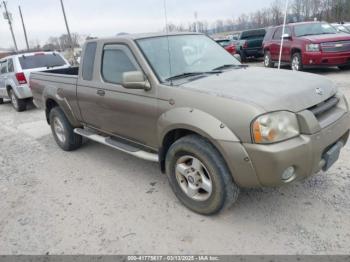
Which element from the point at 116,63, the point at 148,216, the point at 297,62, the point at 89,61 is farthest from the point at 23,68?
the point at 297,62

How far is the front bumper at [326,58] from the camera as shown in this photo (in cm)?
1007

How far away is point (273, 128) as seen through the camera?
265 cm

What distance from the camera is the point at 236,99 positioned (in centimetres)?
280

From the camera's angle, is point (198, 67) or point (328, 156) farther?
point (198, 67)

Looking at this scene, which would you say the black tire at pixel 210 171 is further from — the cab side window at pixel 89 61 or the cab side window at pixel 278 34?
the cab side window at pixel 278 34

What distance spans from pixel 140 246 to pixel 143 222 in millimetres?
382

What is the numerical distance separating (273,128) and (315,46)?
345 inches

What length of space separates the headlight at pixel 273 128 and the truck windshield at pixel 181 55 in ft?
4.22

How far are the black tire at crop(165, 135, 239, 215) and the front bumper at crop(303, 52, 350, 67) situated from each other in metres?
8.57

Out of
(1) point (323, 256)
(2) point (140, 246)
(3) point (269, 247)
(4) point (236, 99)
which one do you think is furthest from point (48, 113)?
(1) point (323, 256)

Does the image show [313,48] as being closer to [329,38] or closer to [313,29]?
[329,38]

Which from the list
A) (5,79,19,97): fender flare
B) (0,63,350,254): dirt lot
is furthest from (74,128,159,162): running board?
(5,79,19,97): fender flare

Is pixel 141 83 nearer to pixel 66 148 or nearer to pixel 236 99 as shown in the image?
pixel 236 99

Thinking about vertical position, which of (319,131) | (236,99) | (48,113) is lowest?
(48,113)
